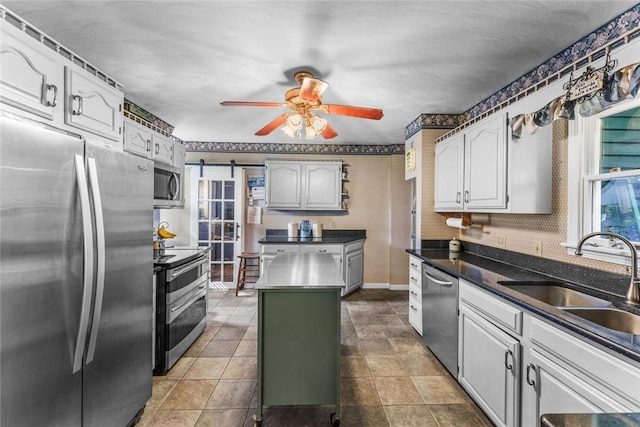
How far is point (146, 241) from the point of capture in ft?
6.09

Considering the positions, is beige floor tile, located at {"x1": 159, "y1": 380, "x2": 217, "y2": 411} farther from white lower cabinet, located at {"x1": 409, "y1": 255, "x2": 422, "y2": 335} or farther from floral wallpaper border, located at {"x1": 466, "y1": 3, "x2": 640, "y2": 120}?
floral wallpaper border, located at {"x1": 466, "y1": 3, "x2": 640, "y2": 120}

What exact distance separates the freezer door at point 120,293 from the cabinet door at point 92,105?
0.41 m

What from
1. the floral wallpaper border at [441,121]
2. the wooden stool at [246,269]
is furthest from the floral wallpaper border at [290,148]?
the wooden stool at [246,269]

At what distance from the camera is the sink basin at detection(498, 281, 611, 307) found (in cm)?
180

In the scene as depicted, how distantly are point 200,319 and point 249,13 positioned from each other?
9.48 ft

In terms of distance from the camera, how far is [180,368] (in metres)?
2.59

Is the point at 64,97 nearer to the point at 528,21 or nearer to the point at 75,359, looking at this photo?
the point at 75,359

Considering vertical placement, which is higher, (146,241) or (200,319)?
(146,241)

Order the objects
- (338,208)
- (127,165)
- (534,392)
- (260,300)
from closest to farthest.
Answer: (534,392), (127,165), (260,300), (338,208)

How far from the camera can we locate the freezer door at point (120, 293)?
1417 mm

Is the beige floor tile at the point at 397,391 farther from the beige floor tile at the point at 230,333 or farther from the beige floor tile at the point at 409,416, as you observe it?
the beige floor tile at the point at 230,333

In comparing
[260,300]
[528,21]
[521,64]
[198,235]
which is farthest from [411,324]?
[198,235]

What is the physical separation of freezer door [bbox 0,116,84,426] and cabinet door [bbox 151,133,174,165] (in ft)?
5.86

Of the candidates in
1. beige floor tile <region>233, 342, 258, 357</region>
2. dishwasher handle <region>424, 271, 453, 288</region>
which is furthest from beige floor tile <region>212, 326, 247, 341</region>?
dishwasher handle <region>424, 271, 453, 288</region>
